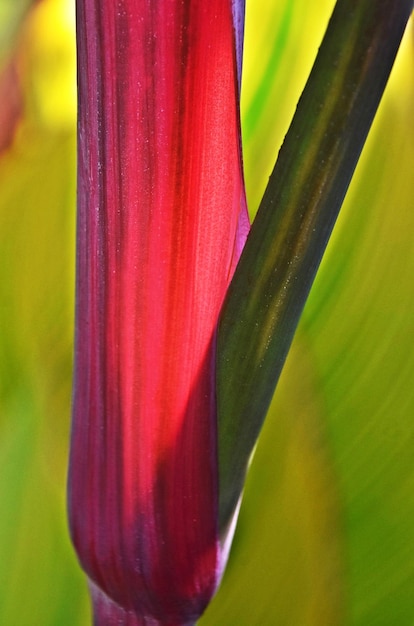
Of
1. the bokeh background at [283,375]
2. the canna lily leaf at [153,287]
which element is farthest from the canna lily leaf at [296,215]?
the bokeh background at [283,375]

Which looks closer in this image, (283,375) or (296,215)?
(296,215)

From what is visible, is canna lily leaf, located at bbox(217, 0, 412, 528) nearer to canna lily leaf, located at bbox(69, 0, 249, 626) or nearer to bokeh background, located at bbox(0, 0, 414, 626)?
canna lily leaf, located at bbox(69, 0, 249, 626)

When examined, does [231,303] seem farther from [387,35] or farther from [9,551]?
[9,551]

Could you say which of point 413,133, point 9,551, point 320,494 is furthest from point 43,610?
point 413,133

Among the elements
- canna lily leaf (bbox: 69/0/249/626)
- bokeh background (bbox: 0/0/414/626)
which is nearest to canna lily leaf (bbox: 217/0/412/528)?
canna lily leaf (bbox: 69/0/249/626)

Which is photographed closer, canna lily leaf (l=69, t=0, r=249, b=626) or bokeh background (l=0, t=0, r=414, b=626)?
canna lily leaf (l=69, t=0, r=249, b=626)
